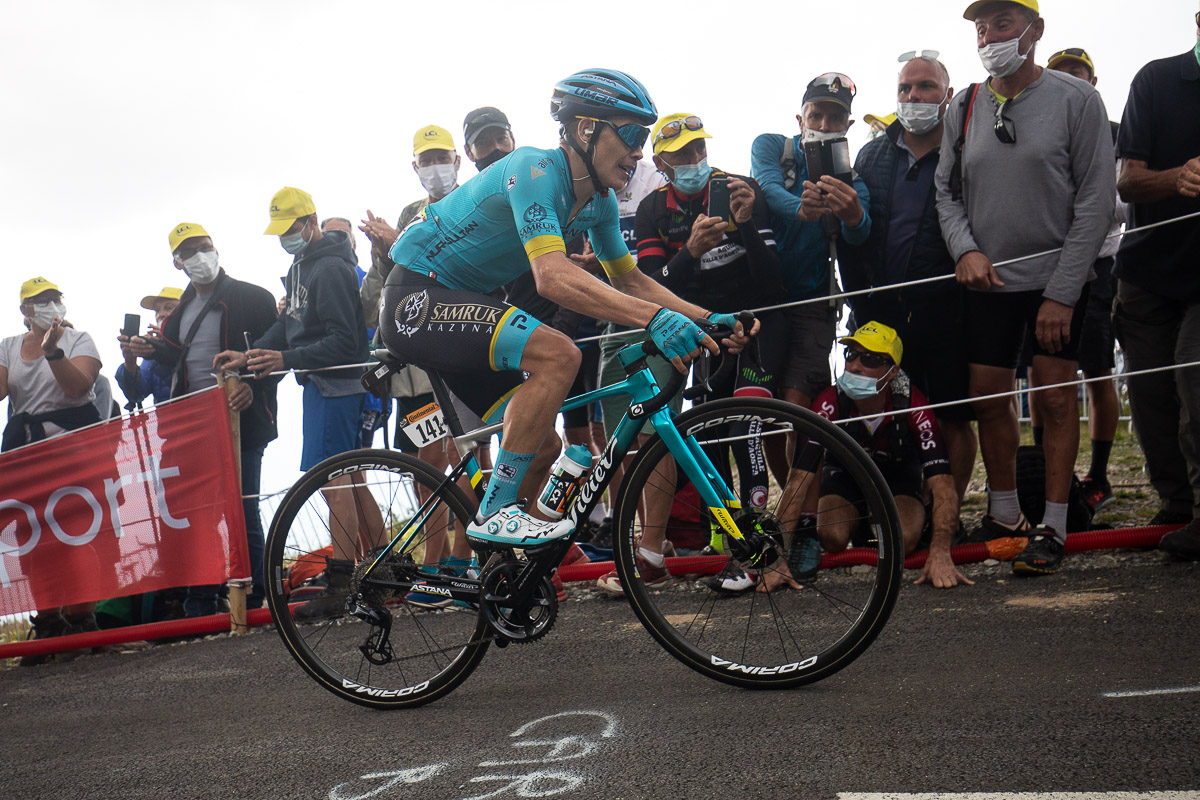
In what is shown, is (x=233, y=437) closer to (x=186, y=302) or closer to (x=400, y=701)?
(x=186, y=302)

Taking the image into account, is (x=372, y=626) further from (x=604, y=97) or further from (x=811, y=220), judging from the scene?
(x=811, y=220)

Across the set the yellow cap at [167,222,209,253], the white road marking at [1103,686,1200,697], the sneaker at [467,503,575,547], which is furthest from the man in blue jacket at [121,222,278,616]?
the white road marking at [1103,686,1200,697]

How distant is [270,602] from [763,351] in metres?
2.87

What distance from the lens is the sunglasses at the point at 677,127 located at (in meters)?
5.98

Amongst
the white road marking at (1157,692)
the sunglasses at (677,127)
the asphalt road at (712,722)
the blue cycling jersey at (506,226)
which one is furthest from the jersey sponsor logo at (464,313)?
the sunglasses at (677,127)

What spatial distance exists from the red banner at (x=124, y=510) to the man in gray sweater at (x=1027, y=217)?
4.56 metres

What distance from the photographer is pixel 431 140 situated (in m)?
7.16

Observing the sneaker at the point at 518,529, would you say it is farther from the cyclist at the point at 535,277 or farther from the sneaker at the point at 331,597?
the sneaker at the point at 331,597

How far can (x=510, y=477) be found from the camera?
3816 mm

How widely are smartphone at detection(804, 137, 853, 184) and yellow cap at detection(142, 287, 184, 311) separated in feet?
20.1

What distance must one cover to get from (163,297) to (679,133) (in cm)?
553

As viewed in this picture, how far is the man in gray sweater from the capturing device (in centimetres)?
509

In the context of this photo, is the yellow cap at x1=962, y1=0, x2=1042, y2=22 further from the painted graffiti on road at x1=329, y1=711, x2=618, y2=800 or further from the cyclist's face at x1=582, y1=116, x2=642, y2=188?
the painted graffiti on road at x1=329, y1=711, x2=618, y2=800

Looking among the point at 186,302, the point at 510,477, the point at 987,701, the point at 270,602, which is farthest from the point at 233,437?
the point at 987,701
